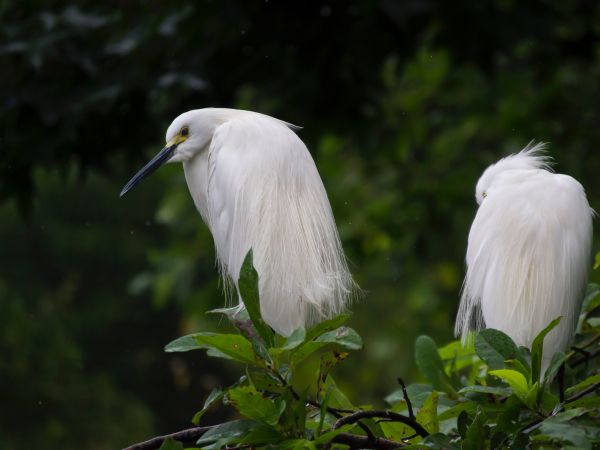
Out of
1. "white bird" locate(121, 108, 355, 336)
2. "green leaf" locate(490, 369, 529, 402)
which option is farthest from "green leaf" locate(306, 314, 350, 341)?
"white bird" locate(121, 108, 355, 336)

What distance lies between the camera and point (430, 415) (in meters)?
1.49

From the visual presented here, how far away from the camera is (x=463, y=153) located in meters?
4.85

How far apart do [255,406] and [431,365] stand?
56 cm

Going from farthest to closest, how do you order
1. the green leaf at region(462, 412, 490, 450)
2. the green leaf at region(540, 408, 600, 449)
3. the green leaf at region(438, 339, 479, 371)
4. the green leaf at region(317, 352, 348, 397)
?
the green leaf at region(438, 339, 479, 371) < the green leaf at region(317, 352, 348, 397) < the green leaf at region(462, 412, 490, 450) < the green leaf at region(540, 408, 600, 449)

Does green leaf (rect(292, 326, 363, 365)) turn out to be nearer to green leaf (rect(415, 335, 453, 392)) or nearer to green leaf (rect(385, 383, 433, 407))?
green leaf (rect(385, 383, 433, 407))

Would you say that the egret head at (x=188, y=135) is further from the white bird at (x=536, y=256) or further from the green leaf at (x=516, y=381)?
the green leaf at (x=516, y=381)

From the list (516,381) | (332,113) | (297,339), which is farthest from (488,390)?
(332,113)

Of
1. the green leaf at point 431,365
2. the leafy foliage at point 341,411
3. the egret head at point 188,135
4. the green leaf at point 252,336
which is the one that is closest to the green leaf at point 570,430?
the leafy foliage at point 341,411

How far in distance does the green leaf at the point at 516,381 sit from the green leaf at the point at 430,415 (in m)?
0.15

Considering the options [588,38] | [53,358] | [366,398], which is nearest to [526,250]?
[588,38]

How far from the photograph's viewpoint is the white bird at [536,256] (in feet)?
5.55

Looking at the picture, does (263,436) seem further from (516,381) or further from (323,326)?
(516,381)

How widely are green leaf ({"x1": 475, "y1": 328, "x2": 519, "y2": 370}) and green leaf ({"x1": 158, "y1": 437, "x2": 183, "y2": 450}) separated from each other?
0.40 metres

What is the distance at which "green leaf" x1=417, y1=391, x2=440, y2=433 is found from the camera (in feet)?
4.88
